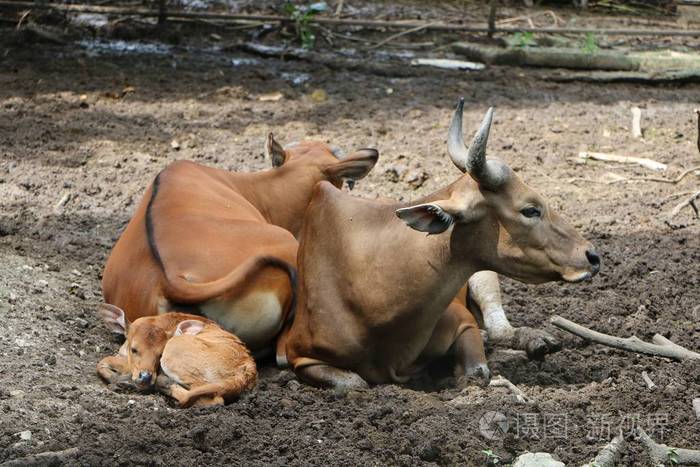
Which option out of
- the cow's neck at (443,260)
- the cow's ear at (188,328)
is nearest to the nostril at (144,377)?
the cow's ear at (188,328)

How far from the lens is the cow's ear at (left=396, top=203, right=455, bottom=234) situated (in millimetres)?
5184

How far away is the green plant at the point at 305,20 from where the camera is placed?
12.2m

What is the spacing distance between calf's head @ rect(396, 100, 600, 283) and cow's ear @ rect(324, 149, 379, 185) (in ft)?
5.80

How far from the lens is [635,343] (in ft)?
19.5

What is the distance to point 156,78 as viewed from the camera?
442 inches

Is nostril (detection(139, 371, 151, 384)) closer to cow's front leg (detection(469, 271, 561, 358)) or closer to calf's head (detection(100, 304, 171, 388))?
calf's head (detection(100, 304, 171, 388))

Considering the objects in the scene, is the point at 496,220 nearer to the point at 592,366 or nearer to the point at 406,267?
the point at 406,267

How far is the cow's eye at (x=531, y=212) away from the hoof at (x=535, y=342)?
973 millimetres

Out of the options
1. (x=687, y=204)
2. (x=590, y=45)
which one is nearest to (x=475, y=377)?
(x=687, y=204)

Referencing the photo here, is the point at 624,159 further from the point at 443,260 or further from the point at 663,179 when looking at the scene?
the point at 443,260

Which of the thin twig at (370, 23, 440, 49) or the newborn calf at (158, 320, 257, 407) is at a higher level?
the newborn calf at (158, 320, 257, 407)

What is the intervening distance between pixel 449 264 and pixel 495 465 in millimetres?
1059
